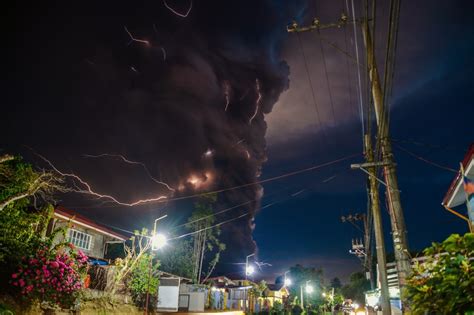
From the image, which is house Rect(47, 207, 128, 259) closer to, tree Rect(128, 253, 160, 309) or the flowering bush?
tree Rect(128, 253, 160, 309)

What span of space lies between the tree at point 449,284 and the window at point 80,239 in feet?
71.8

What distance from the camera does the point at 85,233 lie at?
2275 cm

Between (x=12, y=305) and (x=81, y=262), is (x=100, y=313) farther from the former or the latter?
(x=12, y=305)

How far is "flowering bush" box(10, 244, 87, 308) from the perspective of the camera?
1227 centimetres

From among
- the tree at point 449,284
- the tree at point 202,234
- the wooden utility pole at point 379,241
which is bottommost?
the tree at point 449,284

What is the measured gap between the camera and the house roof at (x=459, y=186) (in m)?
7.70

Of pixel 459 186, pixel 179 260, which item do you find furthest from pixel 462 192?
pixel 179 260

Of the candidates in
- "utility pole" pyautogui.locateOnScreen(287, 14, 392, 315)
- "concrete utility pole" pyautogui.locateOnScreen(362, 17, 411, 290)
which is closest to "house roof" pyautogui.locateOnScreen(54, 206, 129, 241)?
"utility pole" pyautogui.locateOnScreen(287, 14, 392, 315)

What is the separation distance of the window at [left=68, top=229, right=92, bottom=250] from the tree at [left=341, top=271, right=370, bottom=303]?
54914 mm

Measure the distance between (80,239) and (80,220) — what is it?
2464mm

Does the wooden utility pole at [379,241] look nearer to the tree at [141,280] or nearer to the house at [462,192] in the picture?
the house at [462,192]

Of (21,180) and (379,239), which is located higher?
(21,180)

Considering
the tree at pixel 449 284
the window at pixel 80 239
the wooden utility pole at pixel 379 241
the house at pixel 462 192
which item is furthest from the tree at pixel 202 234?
the tree at pixel 449 284

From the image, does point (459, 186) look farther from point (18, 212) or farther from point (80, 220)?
point (80, 220)
